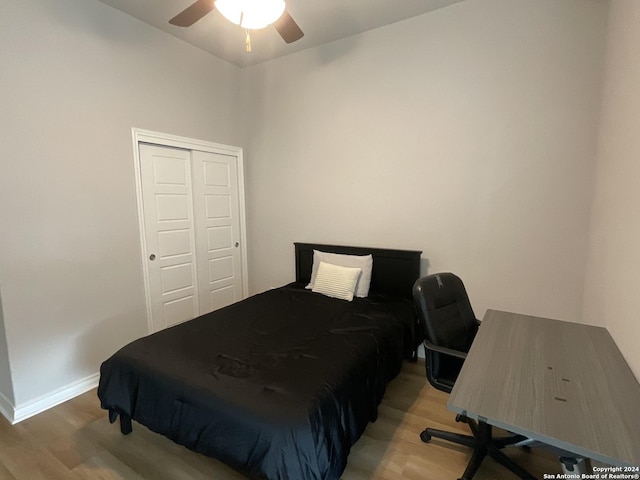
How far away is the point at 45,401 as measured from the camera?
7.63 feet

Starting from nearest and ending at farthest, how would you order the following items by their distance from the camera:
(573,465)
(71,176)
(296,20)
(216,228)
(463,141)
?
(573,465) < (71,176) < (463,141) < (296,20) < (216,228)

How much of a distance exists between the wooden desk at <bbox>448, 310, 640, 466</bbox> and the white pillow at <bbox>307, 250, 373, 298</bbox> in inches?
50.5

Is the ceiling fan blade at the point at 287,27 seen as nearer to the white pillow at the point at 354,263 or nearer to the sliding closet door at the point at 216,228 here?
the sliding closet door at the point at 216,228

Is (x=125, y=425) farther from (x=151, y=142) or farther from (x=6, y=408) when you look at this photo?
(x=151, y=142)

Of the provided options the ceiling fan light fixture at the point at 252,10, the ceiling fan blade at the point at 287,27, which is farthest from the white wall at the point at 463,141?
the ceiling fan light fixture at the point at 252,10

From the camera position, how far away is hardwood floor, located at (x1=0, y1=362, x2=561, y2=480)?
174cm

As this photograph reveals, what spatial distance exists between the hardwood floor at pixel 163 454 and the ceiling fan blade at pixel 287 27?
2.70 meters

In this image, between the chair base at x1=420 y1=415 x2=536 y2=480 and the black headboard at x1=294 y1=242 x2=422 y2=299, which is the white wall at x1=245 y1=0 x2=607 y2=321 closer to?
the black headboard at x1=294 y1=242 x2=422 y2=299

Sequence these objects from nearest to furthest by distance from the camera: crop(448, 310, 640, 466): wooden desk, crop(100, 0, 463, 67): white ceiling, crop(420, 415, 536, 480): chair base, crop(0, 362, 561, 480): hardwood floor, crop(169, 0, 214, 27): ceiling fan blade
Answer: crop(448, 310, 640, 466): wooden desk
crop(420, 415, 536, 480): chair base
crop(0, 362, 561, 480): hardwood floor
crop(169, 0, 214, 27): ceiling fan blade
crop(100, 0, 463, 67): white ceiling

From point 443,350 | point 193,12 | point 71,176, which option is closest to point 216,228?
point 71,176

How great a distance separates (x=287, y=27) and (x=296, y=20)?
0.91m

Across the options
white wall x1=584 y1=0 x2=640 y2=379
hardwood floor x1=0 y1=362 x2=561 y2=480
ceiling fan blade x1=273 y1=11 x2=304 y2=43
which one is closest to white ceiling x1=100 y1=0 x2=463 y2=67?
ceiling fan blade x1=273 y1=11 x2=304 y2=43

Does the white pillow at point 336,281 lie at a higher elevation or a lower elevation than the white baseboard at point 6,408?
higher

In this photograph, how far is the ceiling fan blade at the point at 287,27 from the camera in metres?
2.00
